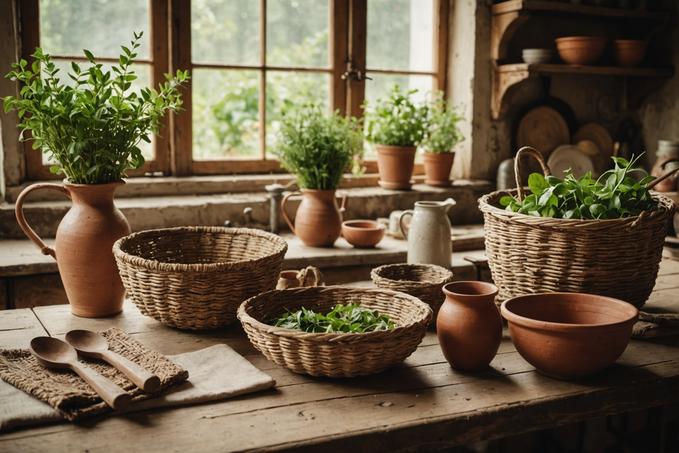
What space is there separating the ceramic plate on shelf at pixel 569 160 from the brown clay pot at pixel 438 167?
57 cm

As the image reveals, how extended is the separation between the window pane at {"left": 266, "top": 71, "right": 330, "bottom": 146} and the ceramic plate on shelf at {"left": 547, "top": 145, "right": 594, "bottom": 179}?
1249mm

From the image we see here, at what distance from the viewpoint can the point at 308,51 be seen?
134 inches

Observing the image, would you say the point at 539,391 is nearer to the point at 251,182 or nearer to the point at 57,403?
the point at 57,403

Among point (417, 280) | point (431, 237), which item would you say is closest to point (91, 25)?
point (431, 237)

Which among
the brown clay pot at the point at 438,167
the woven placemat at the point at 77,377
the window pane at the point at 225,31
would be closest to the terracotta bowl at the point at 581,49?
the brown clay pot at the point at 438,167

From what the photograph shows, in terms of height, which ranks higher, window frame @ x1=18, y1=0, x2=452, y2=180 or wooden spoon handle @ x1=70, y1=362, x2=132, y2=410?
window frame @ x1=18, y1=0, x2=452, y2=180

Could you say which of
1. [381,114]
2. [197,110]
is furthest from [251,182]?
[381,114]

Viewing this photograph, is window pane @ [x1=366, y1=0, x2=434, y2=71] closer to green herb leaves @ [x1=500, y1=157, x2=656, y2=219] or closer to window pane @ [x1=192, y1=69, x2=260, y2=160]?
window pane @ [x1=192, y1=69, x2=260, y2=160]

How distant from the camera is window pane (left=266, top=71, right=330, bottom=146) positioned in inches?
132

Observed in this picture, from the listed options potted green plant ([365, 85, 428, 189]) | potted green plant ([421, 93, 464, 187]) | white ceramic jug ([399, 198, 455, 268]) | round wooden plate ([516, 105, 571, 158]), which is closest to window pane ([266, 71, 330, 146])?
potted green plant ([365, 85, 428, 189])

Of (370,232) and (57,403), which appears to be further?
(370,232)

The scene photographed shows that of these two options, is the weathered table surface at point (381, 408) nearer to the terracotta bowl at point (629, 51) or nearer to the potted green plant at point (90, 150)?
the potted green plant at point (90, 150)

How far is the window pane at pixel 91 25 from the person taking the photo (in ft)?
9.62

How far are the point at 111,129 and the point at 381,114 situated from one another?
187 centimetres
